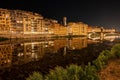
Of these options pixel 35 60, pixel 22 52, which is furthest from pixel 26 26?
pixel 35 60

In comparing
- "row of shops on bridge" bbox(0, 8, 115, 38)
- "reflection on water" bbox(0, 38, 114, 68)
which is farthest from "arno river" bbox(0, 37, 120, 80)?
"row of shops on bridge" bbox(0, 8, 115, 38)

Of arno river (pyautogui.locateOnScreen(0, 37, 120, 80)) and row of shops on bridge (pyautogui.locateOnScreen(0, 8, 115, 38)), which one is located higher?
row of shops on bridge (pyautogui.locateOnScreen(0, 8, 115, 38))

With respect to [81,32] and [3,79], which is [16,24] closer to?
[81,32]

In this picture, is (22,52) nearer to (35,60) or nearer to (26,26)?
(35,60)

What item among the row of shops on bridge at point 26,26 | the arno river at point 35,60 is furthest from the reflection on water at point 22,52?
the row of shops on bridge at point 26,26

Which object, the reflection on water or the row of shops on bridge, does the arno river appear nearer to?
the reflection on water

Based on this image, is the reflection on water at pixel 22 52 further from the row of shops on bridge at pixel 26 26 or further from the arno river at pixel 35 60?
the row of shops on bridge at pixel 26 26

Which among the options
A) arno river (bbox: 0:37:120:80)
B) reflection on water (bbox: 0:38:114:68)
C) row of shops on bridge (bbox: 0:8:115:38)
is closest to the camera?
arno river (bbox: 0:37:120:80)

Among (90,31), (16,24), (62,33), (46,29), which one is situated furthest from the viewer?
(90,31)

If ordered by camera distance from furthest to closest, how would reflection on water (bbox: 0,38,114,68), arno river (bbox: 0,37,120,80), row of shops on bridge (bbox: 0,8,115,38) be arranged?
row of shops on bridge (bbox: 0,8,115,38) < reflection on water (bbox: 0,38,114,68) < arno river (bbox: 0,37,120,80)

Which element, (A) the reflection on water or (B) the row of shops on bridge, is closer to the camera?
(A) the reflection on water

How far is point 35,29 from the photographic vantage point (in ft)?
400

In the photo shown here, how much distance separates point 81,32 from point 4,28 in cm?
7832

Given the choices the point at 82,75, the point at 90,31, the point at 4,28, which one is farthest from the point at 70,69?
the point at 90,31
